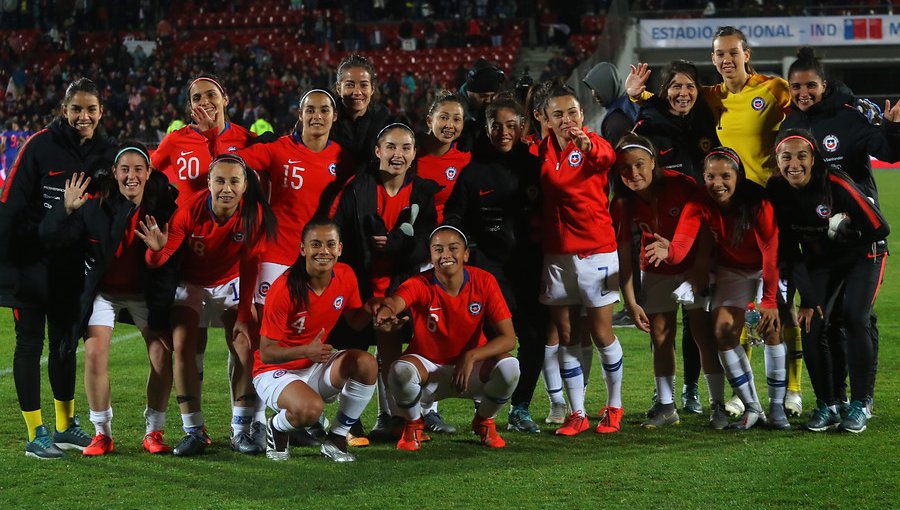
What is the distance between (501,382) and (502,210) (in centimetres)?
96

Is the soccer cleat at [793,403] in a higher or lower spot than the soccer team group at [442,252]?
lower

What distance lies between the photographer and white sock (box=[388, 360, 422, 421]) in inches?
211

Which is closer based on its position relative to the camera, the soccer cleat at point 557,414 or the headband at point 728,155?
the headband at point 728,155

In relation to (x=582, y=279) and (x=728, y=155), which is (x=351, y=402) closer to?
(x=582, y=279)

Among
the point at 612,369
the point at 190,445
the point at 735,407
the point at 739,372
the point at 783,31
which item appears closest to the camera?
the point at 190,445

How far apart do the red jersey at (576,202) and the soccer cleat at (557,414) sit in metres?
0.91

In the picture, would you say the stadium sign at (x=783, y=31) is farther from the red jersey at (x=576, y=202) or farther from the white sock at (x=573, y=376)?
the white sock at (x=573, y=376)

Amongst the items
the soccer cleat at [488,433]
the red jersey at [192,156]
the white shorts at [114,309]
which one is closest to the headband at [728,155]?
the soccer cleat at [488,433]

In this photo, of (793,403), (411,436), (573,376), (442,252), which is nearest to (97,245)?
(442,252)

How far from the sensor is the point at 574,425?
5871 mm

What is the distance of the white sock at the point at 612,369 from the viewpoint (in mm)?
5918

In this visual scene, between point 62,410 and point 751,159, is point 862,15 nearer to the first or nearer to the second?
point 751,159

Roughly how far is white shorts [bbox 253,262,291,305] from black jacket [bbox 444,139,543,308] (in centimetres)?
91

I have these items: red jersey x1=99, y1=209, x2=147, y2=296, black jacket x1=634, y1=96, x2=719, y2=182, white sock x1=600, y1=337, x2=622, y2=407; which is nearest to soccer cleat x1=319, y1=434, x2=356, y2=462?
red jersey x1=99, y1=209, x2=147, y2=296
